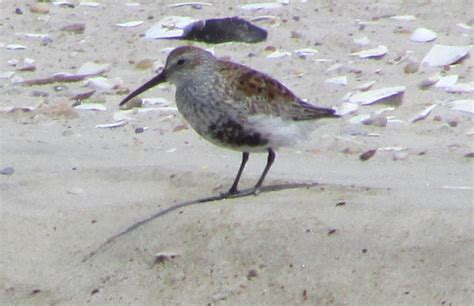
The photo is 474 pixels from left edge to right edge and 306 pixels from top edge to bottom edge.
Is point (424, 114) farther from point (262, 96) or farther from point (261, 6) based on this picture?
point (261, 6)

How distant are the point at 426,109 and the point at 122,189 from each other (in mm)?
2549

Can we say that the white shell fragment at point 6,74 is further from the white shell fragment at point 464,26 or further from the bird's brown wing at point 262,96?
the white shell fragment at point 464,26

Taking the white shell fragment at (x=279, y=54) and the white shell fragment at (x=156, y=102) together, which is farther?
the white shell fragment at (x=279, y=54)

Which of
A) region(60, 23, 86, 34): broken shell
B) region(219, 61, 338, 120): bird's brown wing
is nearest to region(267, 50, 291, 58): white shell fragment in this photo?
region(60, 23, 86, 34): broken shell

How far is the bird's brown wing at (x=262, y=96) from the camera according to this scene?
7656mm

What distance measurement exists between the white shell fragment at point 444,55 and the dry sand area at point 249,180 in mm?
72

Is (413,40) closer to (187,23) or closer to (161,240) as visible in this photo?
(187,23)

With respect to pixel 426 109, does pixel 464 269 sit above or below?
above

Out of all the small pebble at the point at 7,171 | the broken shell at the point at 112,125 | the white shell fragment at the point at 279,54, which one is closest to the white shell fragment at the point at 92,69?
the broken shell at the point at 112,125

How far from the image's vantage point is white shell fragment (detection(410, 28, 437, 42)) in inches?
431

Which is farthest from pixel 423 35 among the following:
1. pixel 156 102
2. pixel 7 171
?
pixel 7 171

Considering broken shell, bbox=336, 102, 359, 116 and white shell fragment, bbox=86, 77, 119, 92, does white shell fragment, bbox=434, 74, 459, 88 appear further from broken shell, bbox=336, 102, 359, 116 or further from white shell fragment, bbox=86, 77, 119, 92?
white shell fragment, bbox=86, 77, 119, 92

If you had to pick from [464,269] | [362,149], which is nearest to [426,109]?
[362,149]

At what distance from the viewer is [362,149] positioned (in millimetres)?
8742
